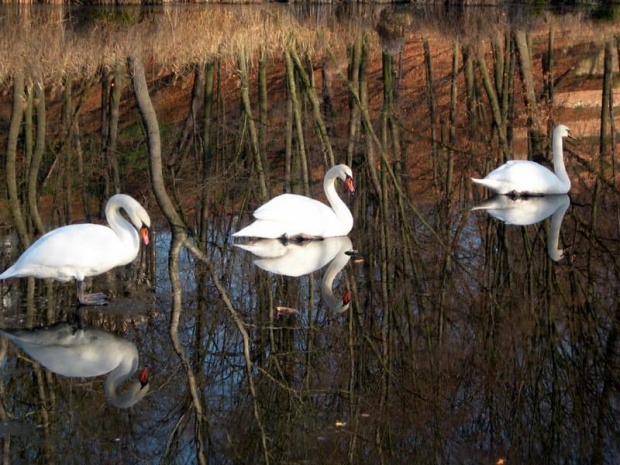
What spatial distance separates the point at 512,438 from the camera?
5629 mm

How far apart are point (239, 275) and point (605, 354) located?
332 cm

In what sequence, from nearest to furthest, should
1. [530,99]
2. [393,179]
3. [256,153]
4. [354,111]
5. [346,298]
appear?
1. [346,298]
2. [393,179]
3. [256,153]
4. [354,111]
5. [530,99]

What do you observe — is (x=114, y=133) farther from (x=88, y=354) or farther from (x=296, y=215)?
(x=88, y=354)

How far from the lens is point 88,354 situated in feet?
22.3

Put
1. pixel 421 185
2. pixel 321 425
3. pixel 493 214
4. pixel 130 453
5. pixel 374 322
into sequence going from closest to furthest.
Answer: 1. pixel 130 453
2. pixel 321 425
3. pixel 374 322
4. pixel 493 214
5. pixel 421 185

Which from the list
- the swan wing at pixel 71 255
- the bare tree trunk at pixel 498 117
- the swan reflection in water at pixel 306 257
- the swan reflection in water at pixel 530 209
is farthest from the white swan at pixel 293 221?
the bare tree trunk at pixel 498 117

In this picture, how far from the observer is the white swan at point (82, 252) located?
7.64 metres

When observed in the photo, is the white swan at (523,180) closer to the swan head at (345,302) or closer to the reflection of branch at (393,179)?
the reflection of branch at (393,179)

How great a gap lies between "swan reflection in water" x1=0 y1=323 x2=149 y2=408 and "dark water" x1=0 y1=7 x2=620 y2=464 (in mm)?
46

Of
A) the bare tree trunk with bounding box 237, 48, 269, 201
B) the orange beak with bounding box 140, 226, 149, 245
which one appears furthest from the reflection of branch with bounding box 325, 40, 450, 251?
the orange beak with bounding box 140, 226, 149, 245

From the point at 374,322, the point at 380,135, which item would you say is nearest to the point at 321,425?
the point at 374,322

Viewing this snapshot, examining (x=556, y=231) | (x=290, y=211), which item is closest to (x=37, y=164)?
(x=290, y=211)

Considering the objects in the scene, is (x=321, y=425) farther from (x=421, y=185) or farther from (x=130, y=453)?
(x=421, y=185)

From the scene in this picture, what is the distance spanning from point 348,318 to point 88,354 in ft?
6.39
